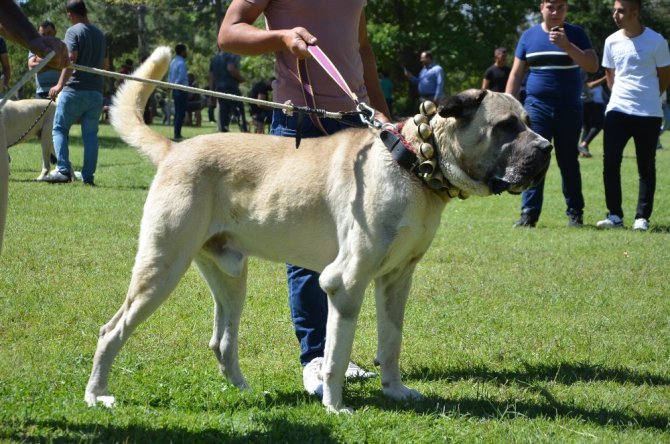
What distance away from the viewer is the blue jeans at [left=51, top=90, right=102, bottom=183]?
11.9 meters

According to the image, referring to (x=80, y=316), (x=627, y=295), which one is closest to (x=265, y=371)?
(x=80, y=316)

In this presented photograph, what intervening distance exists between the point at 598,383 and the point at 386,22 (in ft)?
117

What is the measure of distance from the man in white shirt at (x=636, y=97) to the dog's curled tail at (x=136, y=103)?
6.76 meters

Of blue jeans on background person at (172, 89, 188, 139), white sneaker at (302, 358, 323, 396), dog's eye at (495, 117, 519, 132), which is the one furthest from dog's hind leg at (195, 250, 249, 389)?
blue jeans on background person at (172, 89, 188, 139)

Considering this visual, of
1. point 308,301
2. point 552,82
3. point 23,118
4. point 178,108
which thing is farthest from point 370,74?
point 178,108

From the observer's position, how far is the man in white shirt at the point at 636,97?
9.73m

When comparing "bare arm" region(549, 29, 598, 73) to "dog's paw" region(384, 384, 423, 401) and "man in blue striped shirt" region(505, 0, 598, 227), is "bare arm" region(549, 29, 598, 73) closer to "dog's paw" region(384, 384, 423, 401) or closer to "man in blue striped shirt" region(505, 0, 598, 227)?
"man in blue striped shirt" region(505, 0, 598, 227)

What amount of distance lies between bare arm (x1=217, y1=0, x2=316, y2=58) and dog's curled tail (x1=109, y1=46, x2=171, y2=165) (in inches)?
14.0

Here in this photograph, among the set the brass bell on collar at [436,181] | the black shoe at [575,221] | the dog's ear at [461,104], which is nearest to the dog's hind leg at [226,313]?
Result: the brass bell on collar at [436,181]

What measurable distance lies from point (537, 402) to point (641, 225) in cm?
618

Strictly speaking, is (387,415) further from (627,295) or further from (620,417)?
(627,295)

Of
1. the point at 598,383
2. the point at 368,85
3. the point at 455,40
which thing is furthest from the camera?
the point at 455,40

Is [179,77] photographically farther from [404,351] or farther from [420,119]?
[420,119]

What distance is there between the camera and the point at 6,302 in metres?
5.78
